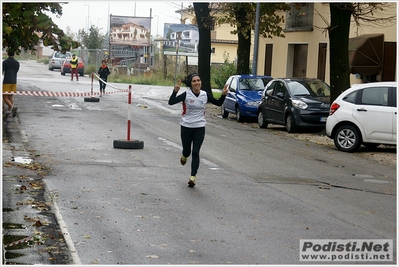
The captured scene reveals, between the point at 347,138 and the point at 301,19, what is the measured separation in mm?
20192

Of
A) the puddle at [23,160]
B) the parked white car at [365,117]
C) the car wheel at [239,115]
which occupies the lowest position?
the car wheel at [239,115]

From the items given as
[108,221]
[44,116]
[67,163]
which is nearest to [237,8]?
[44,116]

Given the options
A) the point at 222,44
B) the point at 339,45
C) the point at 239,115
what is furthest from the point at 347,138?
the point at 222,44

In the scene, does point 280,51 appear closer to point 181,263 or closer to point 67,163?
point 67,163

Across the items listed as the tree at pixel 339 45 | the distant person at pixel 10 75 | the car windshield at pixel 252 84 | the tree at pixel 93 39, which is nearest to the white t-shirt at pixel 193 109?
the tree at pixel 339 45

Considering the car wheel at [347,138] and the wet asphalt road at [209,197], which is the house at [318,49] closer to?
the car wheel at [347,138]

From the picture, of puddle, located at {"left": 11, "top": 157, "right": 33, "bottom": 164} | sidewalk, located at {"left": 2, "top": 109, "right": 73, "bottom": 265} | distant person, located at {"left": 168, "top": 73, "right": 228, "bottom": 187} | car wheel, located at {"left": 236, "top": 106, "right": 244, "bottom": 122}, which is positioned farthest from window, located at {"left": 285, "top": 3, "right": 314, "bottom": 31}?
distant person, located at {"left": 168, "top": 73, "right": 228, "bottom": 187}

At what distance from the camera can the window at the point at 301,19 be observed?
3688 centimetres

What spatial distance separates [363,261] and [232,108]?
20417 millimetres

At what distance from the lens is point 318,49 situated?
1436 inches

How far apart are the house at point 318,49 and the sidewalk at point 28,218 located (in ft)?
42.6

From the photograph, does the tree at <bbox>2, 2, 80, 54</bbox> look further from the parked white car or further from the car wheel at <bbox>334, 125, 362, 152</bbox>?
the car wheel at <bbox>334, 125, 362, 152</bbox>

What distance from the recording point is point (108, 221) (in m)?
9.51

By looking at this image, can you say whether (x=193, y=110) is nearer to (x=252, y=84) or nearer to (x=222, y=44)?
(x=252, y=84)
